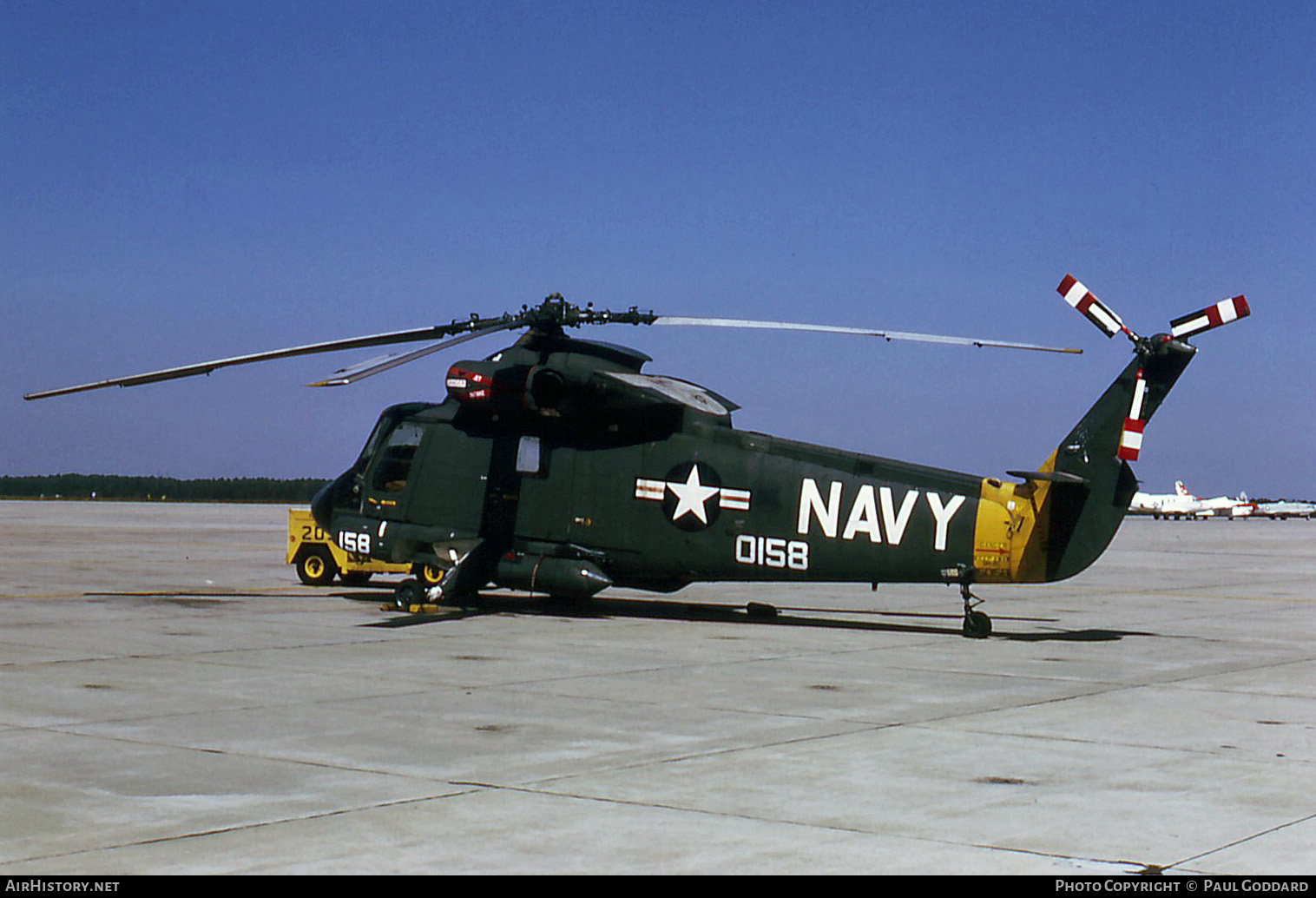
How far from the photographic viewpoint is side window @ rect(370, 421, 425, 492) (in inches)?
882

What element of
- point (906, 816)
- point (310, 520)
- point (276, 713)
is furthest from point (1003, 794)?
point (310, 520)

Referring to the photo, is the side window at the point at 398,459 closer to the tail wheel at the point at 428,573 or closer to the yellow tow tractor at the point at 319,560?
the tail wheel at the point at 428,573

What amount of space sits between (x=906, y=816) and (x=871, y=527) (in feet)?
36.1

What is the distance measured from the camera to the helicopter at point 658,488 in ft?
60.4

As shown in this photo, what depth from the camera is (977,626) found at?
19.3m

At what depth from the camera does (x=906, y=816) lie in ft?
27.0

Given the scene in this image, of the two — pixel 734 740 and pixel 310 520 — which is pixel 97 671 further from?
pixel 310 520

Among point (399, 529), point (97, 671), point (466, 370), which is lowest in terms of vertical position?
point (97, 671)

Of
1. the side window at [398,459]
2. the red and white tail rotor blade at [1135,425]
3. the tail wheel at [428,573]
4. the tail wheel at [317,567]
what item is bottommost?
the tail wheel at [317,567]

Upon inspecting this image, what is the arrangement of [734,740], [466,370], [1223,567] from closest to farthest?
1. [734,740]
2. [466,370]
3. [1223,567]

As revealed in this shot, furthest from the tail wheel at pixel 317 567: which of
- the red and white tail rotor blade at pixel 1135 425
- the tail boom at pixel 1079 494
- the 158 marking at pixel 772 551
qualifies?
the red and white tail rotor blade at pixel 1135 425

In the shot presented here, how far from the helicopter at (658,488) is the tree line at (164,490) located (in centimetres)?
11637

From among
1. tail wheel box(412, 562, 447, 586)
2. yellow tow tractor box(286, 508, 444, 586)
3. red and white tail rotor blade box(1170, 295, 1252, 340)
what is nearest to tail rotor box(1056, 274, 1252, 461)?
red and white tail rotor blade box(1170, 295, 1252, 340)

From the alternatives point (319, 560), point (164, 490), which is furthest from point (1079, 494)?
point (164, 490)
